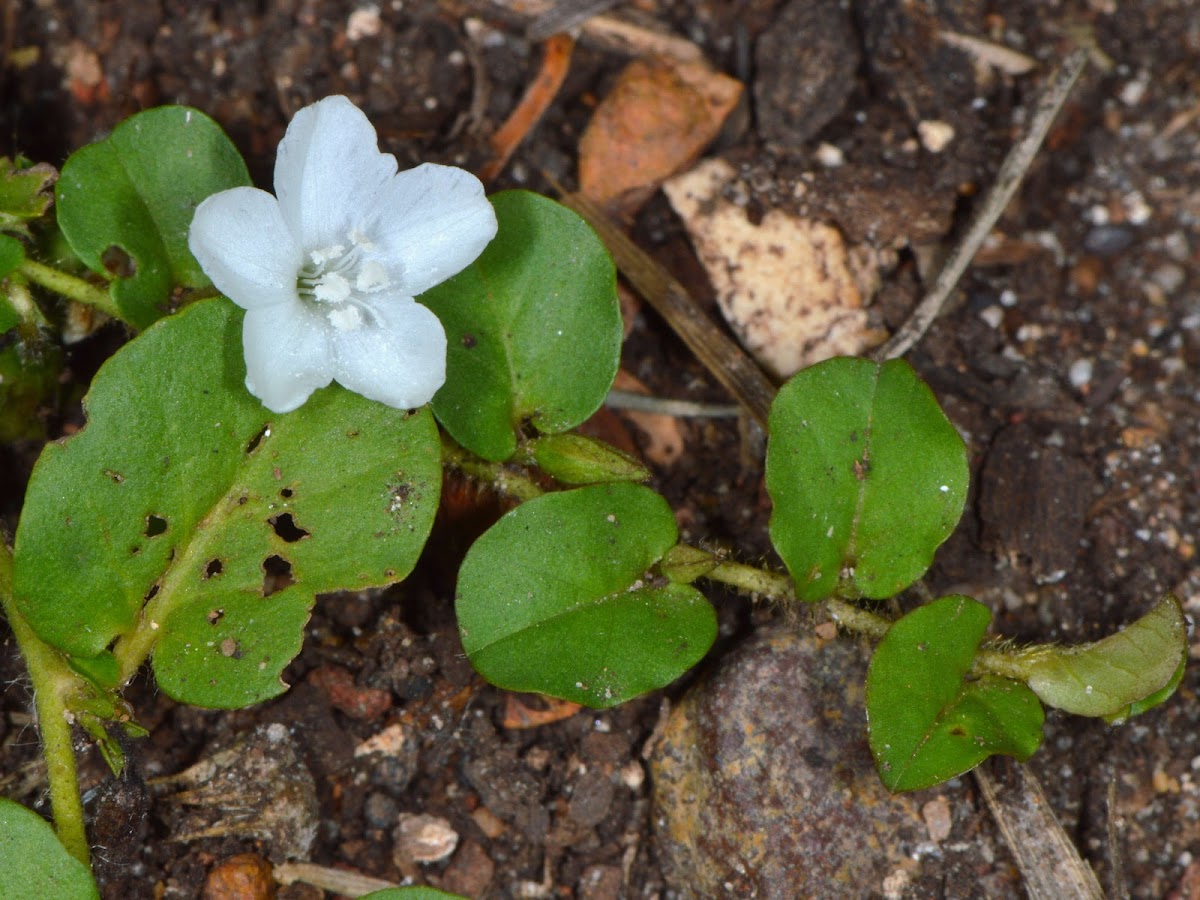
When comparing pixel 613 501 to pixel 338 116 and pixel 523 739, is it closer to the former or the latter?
pixel 523 739

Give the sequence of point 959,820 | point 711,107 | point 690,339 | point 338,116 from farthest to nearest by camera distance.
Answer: point 711,107, point 690,339, point 959,820, point 338,116

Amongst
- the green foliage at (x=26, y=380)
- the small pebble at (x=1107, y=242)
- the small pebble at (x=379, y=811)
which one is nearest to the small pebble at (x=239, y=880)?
the small pebble at (x=379, y=811)

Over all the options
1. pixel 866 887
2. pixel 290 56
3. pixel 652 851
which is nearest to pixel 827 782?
pixel 866 887

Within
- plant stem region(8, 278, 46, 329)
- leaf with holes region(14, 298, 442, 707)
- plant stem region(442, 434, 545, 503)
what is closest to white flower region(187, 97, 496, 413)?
leaf with holes region(14, 298, 442, 707)

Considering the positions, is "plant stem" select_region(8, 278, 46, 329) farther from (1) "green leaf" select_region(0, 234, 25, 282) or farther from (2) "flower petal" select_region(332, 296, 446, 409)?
(2) "flower petal" select_region(332, 296, 446, 409)

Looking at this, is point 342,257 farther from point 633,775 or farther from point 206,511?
point 633,775

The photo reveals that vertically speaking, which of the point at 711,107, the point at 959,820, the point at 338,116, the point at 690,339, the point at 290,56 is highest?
the point at 338,116

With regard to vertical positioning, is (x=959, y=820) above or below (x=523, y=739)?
below
